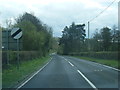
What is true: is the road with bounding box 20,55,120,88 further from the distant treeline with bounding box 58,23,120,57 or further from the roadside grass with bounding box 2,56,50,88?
the distant treeline with bounding box 58,23,120,57

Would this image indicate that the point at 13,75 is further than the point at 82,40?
No

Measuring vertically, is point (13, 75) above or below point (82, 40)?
below

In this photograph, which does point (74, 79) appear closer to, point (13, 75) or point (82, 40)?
point (13, 75)

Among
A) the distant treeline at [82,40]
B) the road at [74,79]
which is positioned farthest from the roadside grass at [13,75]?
the distant treeline at [82,40]

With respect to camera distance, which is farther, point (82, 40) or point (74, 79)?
point (82, 40)

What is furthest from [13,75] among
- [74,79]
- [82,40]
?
[82,40]

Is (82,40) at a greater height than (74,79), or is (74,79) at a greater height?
(82,40)

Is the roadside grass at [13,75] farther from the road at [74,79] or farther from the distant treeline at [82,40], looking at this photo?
the distant treeline at [82,40]

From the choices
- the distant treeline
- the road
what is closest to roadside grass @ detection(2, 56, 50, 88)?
the road

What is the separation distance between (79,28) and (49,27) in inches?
2237

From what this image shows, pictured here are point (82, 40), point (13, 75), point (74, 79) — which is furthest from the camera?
point (82, 40)

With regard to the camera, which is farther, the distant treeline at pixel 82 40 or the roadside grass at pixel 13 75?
the distant treeline at pixel 82 40

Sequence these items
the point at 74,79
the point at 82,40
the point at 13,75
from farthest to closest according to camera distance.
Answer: the point at 82,40 < the point at 13,75 < the point at 74,79

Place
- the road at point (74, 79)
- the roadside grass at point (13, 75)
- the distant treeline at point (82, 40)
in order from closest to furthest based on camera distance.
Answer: the road at point (74, 79)
the roadside grass at point (13, 75)
the distant treeline at point (82, 40)
